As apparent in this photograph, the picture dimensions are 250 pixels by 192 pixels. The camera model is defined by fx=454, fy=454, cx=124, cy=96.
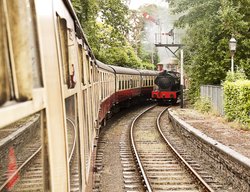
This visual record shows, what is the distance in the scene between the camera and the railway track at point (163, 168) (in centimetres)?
919

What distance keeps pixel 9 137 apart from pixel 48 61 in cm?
68

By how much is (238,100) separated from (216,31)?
711 cm

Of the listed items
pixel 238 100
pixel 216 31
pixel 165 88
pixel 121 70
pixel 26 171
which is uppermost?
pixel 216 31

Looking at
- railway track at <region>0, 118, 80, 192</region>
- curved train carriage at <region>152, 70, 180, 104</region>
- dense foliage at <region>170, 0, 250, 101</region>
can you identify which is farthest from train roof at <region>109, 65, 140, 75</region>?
railway track at <region>0, 118, 80, 192</region>

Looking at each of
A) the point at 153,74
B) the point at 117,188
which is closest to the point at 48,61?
the point at 117,188

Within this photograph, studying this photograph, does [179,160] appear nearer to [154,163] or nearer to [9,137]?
[154,163]

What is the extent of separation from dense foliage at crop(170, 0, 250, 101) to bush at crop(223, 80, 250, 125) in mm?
3592

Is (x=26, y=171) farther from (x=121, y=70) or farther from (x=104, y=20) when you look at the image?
(x=104, y=20)

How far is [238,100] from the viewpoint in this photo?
15883 millimetres

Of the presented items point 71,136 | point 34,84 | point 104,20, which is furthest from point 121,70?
point 34,84

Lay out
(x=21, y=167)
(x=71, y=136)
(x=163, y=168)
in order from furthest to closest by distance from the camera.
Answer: (x=163, y=168) → (x=71, y=136) → (x=21, y=167)

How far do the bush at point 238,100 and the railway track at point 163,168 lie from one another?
9.22ft

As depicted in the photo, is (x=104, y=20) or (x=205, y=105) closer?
(x=205, y=105)

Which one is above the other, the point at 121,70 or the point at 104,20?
the point at 104,20
